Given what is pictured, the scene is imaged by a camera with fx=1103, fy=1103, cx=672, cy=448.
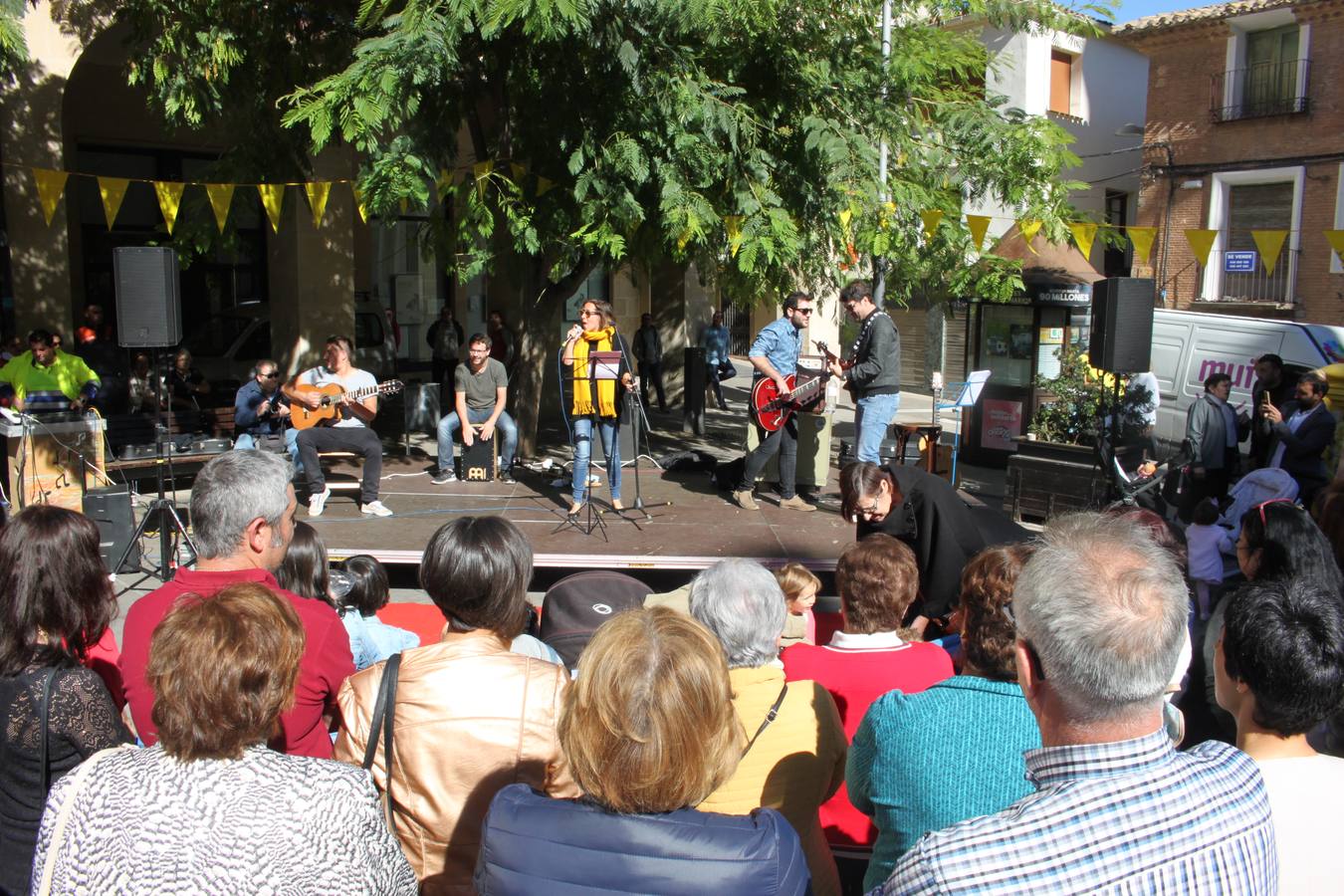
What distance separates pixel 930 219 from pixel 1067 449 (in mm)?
2631

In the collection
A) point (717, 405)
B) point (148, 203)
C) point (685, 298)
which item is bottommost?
Result: point (717, 405)

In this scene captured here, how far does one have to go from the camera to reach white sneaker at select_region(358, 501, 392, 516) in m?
8.62

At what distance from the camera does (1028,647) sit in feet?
5.68

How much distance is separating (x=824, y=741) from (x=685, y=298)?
1519 centimetres

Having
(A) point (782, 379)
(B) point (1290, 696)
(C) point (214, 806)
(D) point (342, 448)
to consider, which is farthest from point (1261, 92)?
(C) point (214, 806)

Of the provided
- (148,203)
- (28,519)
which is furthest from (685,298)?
(28,519)

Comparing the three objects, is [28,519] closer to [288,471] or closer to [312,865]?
[288,471]

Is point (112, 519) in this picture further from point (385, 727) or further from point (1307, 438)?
point (1307, 438)

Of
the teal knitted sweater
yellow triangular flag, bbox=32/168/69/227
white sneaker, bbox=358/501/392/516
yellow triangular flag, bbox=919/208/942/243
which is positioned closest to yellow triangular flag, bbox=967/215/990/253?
yellow triangular flag, bbox=919/208/942/243

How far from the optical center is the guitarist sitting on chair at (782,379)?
347 inches

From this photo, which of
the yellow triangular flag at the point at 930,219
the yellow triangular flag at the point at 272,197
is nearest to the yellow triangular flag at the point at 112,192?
the yellow triangular flag at the point at 272,197

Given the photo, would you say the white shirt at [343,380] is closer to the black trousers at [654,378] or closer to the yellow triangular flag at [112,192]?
the yellow triangular flag at [112,192]

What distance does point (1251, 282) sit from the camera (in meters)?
22.3

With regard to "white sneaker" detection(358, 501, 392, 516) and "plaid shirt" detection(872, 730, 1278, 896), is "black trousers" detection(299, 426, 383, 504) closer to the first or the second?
"white sneaker" detection(358, 501, 392, 516)
